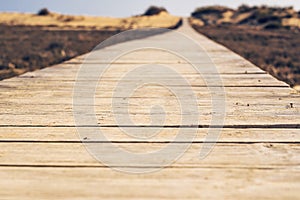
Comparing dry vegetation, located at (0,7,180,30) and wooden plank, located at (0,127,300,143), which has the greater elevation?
dry vegetation, located at (0,7,180,30)

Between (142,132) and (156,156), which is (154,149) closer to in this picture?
(156,156)

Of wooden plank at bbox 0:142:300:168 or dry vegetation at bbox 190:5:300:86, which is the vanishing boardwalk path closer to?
wooden plank at bbox 0:142:300:168

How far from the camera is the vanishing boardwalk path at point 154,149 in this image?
1090mm

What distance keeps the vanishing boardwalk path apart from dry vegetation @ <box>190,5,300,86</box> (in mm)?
5339

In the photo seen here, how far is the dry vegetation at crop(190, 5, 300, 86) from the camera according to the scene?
361 inches

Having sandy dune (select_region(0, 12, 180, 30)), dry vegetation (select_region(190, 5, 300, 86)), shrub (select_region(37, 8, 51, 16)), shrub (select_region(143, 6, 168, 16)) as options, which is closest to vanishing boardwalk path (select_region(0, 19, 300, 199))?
dry vegetation (select_region(190, 5, 300, 86))

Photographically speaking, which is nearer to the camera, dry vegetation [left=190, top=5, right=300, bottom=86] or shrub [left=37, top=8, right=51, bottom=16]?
dry vegetation [left=190, top=5, right=300, bottom=86]

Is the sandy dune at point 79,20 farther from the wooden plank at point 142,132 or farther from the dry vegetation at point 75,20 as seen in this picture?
the wooden plank at point 142,132

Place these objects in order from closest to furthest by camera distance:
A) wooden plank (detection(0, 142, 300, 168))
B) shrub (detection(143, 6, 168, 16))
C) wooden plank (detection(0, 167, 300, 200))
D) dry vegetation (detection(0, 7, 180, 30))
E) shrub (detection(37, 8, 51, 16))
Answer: wooden plank (detection(0, 167, 300, 200)) < wooden plank (detection(0, 142, 300, 168)) < dry vegetation (detection(0, 7, 180, 30)) < shrub (detection(37, 8, 51, 16)) < shrub (detection(143, 6, 168, 16))

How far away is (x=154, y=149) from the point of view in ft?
4.65

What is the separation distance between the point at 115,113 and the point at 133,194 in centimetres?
92

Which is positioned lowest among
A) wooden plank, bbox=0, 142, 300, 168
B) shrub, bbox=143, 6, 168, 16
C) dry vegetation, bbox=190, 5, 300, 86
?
wooden plank, bbox=0, 142, 300, 168

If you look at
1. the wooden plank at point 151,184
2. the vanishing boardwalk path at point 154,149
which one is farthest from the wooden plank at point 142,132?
the wooden plank at point 151,184

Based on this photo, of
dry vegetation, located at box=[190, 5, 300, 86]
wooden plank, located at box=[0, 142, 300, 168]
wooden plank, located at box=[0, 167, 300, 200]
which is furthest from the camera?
dry vegetation, located at box=[190, 5, 300, 86]
